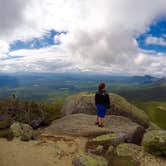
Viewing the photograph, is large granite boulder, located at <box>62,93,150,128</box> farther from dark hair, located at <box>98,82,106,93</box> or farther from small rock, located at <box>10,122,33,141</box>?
small rock, located at <box>10,122,33,141</box>

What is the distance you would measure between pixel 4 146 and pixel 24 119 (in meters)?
6.39

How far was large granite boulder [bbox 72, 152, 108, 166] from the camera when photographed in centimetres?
1173

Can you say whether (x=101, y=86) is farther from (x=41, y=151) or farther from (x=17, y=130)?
(x=17, y=130)

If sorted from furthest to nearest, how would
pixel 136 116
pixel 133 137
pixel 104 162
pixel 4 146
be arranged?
1. pixel 136 116
2. pixel 133 137
3. pixel 4 146
4. pixel 104 162

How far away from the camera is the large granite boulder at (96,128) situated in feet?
55.1

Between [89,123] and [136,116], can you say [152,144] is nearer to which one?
[89,123]

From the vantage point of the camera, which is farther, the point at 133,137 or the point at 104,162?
the point at 133,137

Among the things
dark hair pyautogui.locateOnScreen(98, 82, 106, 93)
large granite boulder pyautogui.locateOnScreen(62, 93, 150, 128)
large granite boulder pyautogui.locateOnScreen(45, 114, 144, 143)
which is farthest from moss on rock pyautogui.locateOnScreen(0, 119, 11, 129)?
dark hair pyautogui.locateOnScreen(98, 82, 106, 93)

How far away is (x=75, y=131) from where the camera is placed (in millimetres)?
18156

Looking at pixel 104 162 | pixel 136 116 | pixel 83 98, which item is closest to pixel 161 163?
pixel 104 162

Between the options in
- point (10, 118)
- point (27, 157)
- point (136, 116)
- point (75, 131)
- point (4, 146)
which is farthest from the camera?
point (136, 116)

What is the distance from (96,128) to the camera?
17.9m

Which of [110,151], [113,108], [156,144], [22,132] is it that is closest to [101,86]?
[110,151]

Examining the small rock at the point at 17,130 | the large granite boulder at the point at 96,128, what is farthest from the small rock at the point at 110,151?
the small rock at the point at 17,130
